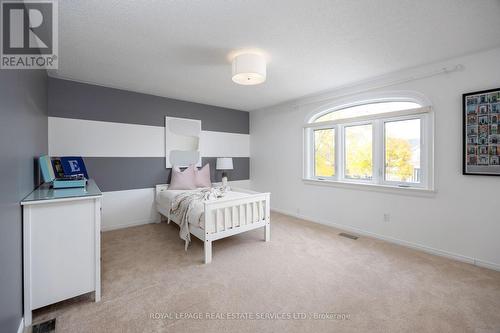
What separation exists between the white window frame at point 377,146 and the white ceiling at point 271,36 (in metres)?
0.63

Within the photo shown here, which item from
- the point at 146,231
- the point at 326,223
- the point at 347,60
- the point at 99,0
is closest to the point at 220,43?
the point at 99,0

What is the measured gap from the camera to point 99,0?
1655 mm

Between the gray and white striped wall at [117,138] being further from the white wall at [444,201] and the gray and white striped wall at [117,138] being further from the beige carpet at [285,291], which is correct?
the white wall at [444,201]

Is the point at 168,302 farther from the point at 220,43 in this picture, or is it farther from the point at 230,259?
the point at 220,43

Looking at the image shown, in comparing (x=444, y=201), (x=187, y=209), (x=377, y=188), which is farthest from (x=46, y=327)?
(x=444, y=201)

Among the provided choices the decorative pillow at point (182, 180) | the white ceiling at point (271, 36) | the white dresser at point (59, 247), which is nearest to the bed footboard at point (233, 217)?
the white dresser at point (59, 247)

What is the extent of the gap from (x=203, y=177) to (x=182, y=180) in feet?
1.57

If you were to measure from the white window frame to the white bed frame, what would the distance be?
1475 millimetres

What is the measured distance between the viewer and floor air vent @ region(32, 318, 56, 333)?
1543 mm

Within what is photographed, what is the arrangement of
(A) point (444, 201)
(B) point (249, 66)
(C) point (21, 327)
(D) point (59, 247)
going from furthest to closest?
(A) point (444, 201) < (B) point (249, 66) < (D) point (59, 247) < (C) point (21, 327)

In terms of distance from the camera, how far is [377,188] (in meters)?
3.27

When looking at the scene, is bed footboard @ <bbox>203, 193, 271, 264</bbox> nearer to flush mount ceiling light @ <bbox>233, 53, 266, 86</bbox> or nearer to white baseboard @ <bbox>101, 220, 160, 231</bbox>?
flush mount ceiling light @ <bbox>233, 53, 266, 86</bbox>

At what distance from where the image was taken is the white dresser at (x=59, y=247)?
1.58 m

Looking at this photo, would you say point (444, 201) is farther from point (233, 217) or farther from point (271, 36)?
point (271, 36)
